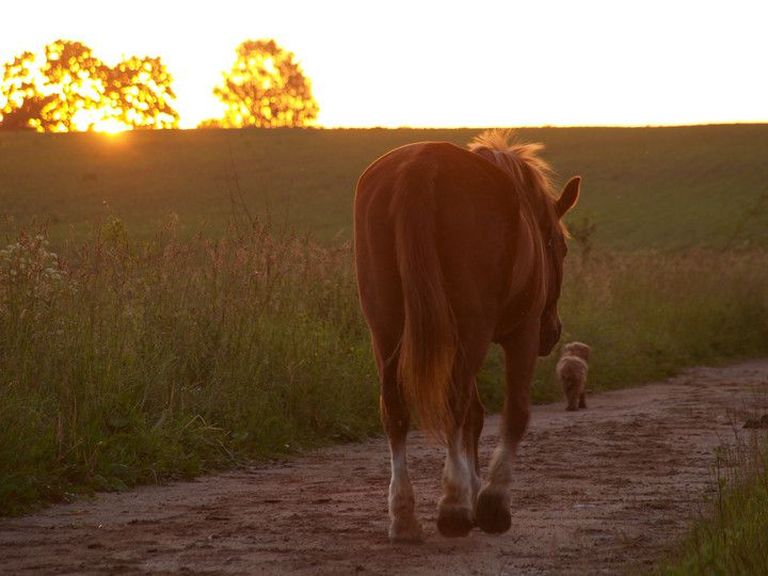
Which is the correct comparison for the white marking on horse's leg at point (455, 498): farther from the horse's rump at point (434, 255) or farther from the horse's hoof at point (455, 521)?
the horse's rump at point (434, 255)

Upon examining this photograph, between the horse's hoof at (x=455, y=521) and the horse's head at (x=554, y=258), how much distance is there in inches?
60.9

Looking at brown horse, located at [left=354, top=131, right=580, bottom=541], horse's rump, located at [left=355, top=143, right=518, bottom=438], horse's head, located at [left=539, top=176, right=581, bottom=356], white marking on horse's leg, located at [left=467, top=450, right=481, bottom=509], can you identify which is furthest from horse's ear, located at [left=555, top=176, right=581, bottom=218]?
white marking on horse's leg, located at [left=467, top=450, right=481, bottom=509]

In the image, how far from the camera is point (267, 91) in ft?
312

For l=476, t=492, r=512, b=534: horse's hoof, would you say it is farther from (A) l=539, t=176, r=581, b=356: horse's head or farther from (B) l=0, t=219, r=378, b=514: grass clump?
(B) l=0, t=219, r=378, b=514: grass clump

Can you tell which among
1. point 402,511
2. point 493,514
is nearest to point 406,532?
point 402,511

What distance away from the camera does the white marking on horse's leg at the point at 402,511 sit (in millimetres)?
6000

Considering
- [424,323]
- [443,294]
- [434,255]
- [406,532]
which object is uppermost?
[434,255]

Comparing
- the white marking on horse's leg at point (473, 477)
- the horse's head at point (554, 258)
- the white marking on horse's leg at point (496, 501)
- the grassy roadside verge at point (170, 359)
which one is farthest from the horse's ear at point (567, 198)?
the grassy roadside verge at point (170, 359)

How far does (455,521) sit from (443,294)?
0.99 meters

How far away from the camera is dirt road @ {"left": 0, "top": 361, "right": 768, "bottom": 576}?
5.56 m

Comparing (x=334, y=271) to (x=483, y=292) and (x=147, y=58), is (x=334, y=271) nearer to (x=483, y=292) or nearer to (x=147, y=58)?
(x=483, y=292)

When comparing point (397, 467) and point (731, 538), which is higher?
point (731, 538)

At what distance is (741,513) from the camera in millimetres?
5691

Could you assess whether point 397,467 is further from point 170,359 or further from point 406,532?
point 170,359
